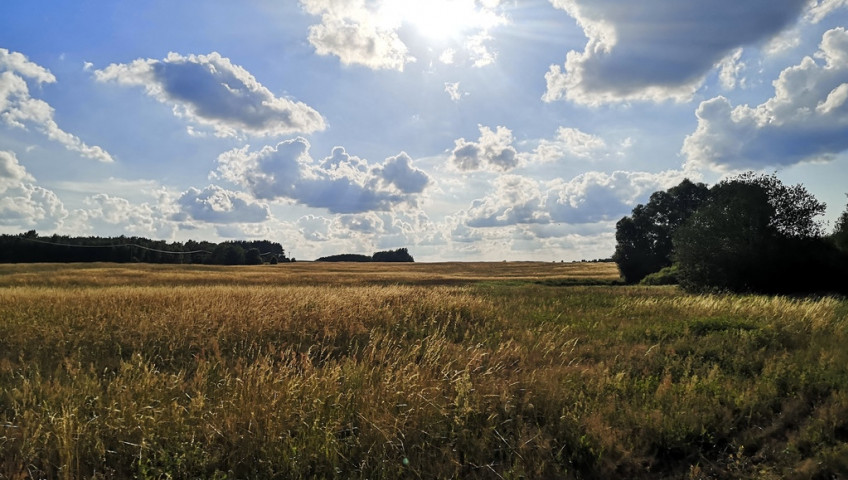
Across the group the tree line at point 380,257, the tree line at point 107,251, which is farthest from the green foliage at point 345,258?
the tree line at point 107,251

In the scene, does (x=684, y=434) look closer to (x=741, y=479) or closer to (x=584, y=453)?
(x=741, y=479)

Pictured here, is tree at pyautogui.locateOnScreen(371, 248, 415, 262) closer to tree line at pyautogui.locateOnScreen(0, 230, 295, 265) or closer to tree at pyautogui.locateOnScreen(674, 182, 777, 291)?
tree line at pyautogui.locateOnScreen(0, 230, 295, 265)

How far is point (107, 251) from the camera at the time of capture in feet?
366

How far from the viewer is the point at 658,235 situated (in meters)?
57.3

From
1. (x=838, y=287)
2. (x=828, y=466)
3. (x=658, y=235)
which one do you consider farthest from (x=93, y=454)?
(x=658, y=235)

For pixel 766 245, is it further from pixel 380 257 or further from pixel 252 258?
pixel 380 257

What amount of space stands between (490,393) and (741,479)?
305 centimetres

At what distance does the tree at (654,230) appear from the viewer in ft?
187

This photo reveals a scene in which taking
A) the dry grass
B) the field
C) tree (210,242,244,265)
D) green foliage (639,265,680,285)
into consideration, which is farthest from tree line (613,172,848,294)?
tree (210,242,244,265)

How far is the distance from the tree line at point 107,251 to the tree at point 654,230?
316ft

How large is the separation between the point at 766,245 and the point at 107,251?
131873 millimetres

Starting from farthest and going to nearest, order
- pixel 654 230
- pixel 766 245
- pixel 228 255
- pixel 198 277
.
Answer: pixel 228 255, pixel 654 230, pixel 198 277, pixel 766 245

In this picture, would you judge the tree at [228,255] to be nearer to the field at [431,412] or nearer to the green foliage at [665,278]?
the green foliage at [665,278]

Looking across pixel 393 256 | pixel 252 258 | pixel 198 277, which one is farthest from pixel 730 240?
pixel 393 256
